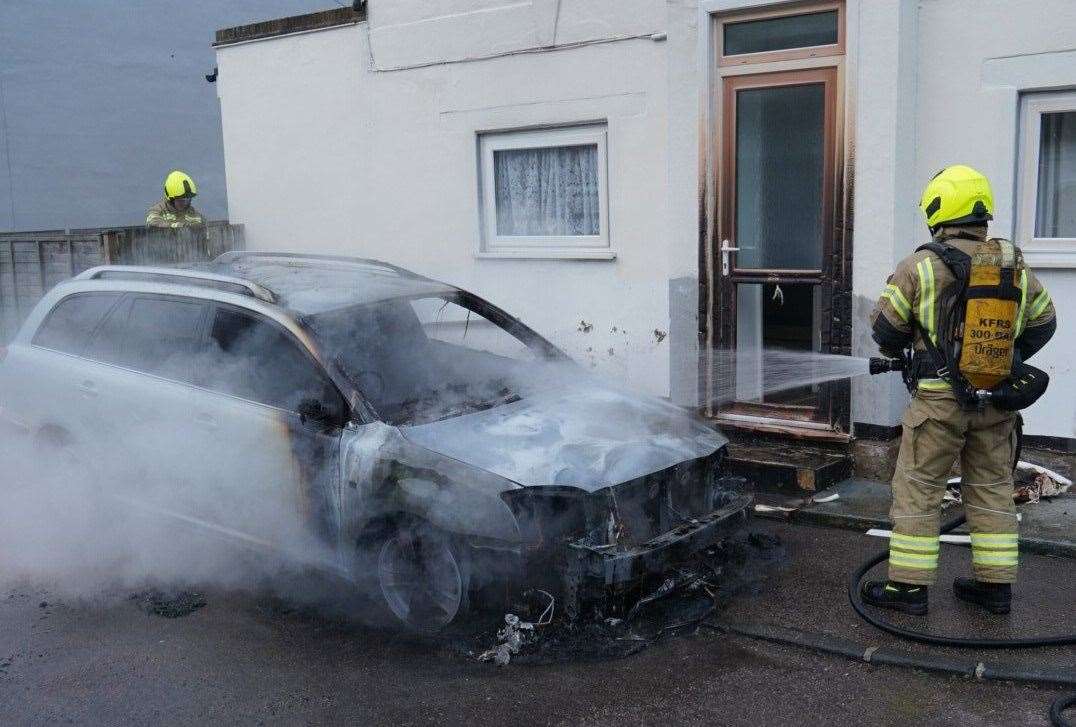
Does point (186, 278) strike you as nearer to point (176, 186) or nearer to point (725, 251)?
point (725, 251)

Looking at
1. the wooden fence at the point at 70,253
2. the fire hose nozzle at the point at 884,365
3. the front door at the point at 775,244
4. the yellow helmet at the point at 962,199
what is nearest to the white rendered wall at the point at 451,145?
the front door at the point at 775,244

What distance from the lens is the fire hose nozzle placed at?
15.2 feet

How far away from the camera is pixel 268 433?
16.3ft

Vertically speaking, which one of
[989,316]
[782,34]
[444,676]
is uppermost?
[782,34]

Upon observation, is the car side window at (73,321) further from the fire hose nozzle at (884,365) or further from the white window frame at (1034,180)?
the white window frame at (1034,180)

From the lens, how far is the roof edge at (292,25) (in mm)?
9055

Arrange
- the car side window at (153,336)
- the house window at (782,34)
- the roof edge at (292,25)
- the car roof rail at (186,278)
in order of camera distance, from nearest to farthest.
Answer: the car roof rail at (186,278) < the car side window at (153,336) < the house window at (782,34) < the roof edge at (292,25)

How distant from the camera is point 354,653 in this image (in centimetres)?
447

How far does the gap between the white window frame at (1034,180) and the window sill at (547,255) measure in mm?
2913

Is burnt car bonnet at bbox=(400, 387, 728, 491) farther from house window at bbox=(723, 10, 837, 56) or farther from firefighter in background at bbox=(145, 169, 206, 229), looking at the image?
firefighter in background at bbox=(145, 169, 206, 229)

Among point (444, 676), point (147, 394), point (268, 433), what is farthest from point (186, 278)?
point (444, 676)

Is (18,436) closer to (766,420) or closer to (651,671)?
(651,671)

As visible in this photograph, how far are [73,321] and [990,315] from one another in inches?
200

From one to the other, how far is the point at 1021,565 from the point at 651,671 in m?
2.36
